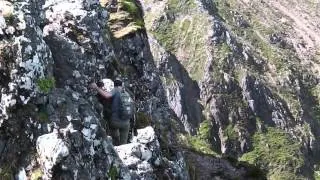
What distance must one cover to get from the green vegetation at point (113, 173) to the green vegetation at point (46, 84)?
3775mm

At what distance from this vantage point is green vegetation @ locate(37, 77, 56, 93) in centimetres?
2209

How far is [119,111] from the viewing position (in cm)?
2764

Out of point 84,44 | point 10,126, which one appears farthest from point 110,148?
point 84,44

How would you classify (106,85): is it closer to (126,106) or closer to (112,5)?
(126,106)

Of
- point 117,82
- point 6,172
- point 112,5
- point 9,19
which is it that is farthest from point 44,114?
point 112,5

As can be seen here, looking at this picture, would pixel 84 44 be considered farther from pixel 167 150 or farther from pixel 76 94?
pixel 167 150

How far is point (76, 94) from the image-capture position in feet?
78.4

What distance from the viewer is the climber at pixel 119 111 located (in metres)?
27.4

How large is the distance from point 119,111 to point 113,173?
214 inches

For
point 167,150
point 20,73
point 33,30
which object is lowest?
point 167,150

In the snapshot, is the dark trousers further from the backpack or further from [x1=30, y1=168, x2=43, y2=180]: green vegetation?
[x1=30, y1=168, x2=43, y2=180]: green vegetation

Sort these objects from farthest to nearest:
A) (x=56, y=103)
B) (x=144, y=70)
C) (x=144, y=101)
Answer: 1. (x=144, y=70)
2. (x=144, y=101)
3. (x=56, y=103)

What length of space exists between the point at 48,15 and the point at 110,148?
922cm

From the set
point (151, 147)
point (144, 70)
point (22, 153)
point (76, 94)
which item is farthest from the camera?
point (144, 70)
